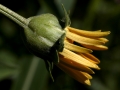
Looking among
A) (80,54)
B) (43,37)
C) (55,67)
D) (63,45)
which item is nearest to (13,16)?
(43,37)

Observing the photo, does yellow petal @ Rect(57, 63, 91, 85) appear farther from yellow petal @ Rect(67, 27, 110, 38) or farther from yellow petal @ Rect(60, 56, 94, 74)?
yellow petal @ Rect(67, 27, 110, 38)

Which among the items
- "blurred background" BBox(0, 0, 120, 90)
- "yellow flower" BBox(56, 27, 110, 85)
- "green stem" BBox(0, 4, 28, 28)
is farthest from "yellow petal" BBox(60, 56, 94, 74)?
"blurred background" BBox(0, 0, 120, 90)

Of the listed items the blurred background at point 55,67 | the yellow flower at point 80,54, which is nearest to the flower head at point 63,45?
the yellow flower at point 80,54

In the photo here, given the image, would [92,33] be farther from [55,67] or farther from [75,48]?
[55,67]

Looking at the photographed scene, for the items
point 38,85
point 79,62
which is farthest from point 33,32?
point 38,85

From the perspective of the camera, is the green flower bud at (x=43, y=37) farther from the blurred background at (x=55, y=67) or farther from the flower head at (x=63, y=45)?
the blurred background at (x=55, y=67)

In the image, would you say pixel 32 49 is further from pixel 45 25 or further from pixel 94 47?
pixel 94 47
